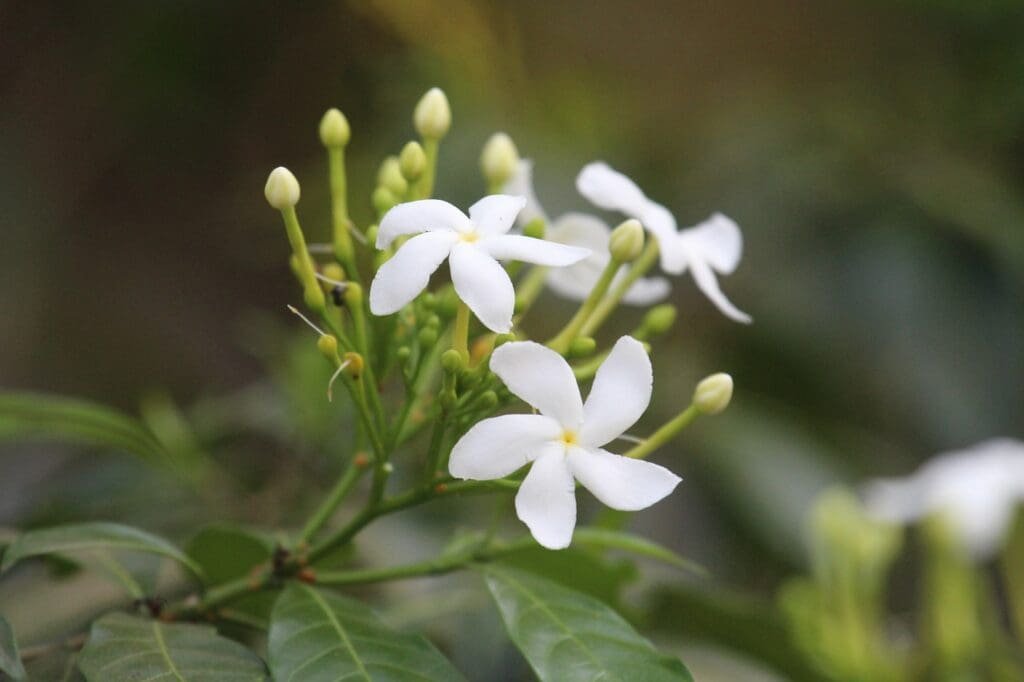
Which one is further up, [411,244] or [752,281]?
[752,281]

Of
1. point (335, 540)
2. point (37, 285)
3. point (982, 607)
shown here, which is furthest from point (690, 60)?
point (335, 540)

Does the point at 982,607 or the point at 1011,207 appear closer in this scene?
the point at 982,607

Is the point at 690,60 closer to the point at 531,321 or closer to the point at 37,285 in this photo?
the point at 531,321

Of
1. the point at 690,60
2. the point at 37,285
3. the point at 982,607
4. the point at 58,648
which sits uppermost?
the point at 690,60

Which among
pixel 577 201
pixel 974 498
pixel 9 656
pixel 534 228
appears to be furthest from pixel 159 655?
pixel 577 201

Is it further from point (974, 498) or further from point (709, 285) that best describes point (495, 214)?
point (974, 498)

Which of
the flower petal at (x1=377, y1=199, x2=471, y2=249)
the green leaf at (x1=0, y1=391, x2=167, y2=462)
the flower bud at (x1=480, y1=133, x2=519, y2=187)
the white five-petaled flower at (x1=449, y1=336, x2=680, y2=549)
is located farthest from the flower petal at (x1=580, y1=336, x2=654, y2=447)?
the green leaf at (x1=0, y1=391, x2=167, y2=462)

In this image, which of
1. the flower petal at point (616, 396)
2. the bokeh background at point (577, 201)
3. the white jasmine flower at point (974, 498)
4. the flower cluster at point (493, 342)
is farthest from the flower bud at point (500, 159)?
the white jasmine flower at point (974, 498)
